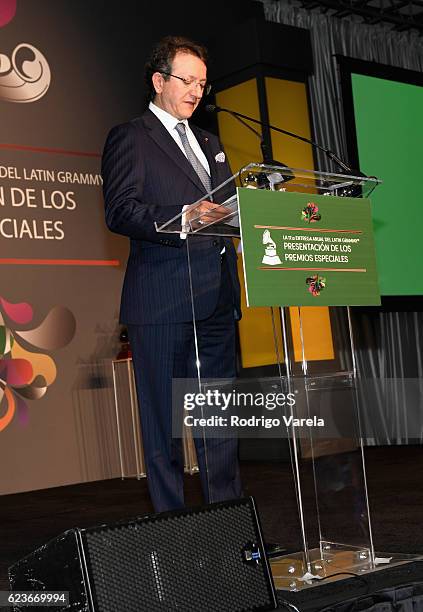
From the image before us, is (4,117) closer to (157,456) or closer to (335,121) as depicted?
(335,121)

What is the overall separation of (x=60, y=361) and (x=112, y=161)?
341 cm

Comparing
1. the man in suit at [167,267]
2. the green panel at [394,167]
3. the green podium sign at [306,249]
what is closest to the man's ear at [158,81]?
the man in suit at [167,267]

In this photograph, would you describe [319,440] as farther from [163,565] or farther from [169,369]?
[163,565]

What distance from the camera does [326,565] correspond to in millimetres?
2244

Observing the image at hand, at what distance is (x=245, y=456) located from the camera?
5.20 m

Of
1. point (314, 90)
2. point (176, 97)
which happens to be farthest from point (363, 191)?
point (314, 90)

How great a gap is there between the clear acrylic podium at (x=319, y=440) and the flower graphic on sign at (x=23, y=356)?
11.0 ft

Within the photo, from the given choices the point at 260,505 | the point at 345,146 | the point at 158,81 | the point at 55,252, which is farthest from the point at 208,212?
the point at 345,146

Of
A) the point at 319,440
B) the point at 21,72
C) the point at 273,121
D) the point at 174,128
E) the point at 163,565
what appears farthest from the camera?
the point at 273,121

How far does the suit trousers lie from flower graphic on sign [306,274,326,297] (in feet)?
1.10

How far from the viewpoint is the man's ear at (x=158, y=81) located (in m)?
2.53

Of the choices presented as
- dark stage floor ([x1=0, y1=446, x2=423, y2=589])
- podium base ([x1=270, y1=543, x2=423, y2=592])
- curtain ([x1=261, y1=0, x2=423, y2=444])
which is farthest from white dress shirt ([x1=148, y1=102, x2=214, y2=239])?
curtain ([x1=261, y1=0, x2=423, y2=444])

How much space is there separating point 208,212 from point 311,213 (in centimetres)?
26

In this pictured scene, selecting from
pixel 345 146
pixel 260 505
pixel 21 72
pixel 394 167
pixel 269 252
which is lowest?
pixel 260 505
